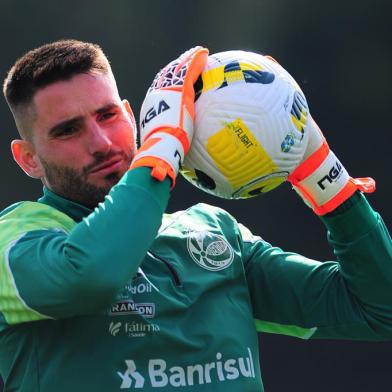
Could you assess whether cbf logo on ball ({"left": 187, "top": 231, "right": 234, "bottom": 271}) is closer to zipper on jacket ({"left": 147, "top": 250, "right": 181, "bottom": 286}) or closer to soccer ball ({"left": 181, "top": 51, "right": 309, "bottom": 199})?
zipper on jacket ({"left": 147, "top": 250, "right": 181, "bottom": 286})

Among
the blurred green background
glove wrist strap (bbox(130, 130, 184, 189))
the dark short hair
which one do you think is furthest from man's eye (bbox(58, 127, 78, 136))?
the blurred green background

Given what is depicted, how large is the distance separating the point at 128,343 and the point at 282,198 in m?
2.11

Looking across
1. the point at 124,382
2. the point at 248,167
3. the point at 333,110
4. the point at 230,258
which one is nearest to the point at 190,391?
the point at 124,382

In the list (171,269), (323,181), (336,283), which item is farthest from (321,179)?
(171,269)

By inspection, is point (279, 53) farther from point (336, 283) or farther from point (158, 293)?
point (158, 293)

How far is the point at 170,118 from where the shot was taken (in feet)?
5.98

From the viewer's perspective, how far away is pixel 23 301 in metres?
1.78

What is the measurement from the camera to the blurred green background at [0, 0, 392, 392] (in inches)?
153

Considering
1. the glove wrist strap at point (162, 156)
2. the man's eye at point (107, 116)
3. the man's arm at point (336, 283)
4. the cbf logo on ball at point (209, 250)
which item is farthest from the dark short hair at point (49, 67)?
the man's arm at point (336, 283)

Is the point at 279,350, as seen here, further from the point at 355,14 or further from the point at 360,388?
the point at 355,14

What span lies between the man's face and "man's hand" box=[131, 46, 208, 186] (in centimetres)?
14

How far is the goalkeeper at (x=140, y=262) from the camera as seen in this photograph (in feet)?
5.72

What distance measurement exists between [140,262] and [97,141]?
0.38 metres

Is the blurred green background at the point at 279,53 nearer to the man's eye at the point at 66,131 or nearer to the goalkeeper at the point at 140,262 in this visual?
the goalkeeper at the point at 140,262
